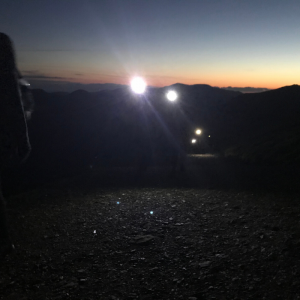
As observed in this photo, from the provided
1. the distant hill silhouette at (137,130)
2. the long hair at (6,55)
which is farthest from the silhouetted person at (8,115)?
the distant hill silhouette at (137,130)

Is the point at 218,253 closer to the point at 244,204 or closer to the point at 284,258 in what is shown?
the point at 284,258

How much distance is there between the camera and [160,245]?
22.9ft

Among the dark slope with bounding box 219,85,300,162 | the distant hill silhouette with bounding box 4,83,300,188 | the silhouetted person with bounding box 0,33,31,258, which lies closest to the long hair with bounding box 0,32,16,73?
the silhouetted person with bounding box 0,33,31,258

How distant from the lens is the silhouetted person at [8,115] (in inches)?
288

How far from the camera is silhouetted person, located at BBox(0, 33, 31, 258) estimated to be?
24.0 ft

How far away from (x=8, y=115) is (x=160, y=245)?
5.78 m

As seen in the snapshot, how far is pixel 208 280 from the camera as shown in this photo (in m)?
5.03

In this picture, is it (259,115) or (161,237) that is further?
(259,115)

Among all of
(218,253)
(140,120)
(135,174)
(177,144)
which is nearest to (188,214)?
(218,253)

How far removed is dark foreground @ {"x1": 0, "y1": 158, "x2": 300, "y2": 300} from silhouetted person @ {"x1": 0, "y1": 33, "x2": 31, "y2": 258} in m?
1.35

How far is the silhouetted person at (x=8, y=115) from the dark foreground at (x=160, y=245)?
4.42ft

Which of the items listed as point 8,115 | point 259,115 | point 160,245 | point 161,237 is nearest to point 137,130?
point 259,115

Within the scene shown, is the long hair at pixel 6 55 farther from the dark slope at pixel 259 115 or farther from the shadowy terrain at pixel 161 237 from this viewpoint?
the dark slope at pixel 259 115

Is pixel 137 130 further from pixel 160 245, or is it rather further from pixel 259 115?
pixel 160 245
